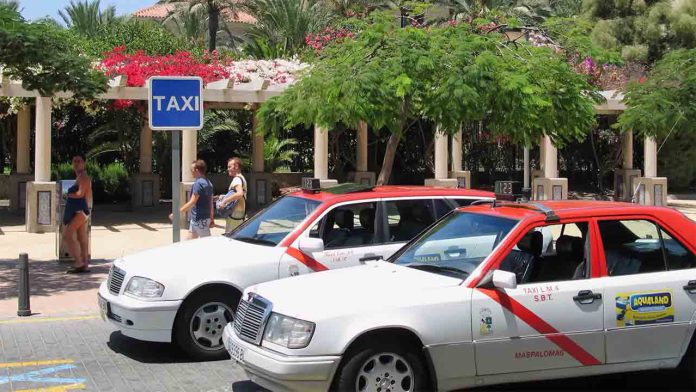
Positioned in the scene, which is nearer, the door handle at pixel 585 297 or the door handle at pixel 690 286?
the door handle at pixel 585 297

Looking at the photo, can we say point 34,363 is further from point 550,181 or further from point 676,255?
point 550,181

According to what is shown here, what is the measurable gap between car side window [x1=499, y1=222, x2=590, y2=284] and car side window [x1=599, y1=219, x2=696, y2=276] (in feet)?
0.57

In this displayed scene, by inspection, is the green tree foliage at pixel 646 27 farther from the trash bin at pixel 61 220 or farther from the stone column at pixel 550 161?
the trash bin at pixel 61 220

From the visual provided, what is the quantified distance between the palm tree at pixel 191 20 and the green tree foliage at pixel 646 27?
17.8 metres

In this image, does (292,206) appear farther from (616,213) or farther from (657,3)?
(657,3)

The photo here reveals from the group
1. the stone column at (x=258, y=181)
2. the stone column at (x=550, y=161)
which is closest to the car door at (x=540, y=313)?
the stone column at (x=550, y=161)

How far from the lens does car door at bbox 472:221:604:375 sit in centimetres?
580

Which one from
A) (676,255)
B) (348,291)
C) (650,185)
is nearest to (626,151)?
(650,185)

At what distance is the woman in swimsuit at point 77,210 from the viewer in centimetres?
1224

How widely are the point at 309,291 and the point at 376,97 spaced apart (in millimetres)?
6494

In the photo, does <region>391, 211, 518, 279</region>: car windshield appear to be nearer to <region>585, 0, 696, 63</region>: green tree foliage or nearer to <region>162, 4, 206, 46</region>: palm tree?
<region>585, 0, 696, 63</region>: green tree foliage

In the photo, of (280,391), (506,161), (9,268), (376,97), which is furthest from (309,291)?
(506,161)

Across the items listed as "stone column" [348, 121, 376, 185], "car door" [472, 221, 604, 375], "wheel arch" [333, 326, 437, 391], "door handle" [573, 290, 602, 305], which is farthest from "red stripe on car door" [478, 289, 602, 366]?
"stone column" [348, 121, 376, 185]

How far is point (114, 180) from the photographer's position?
26750 mm
